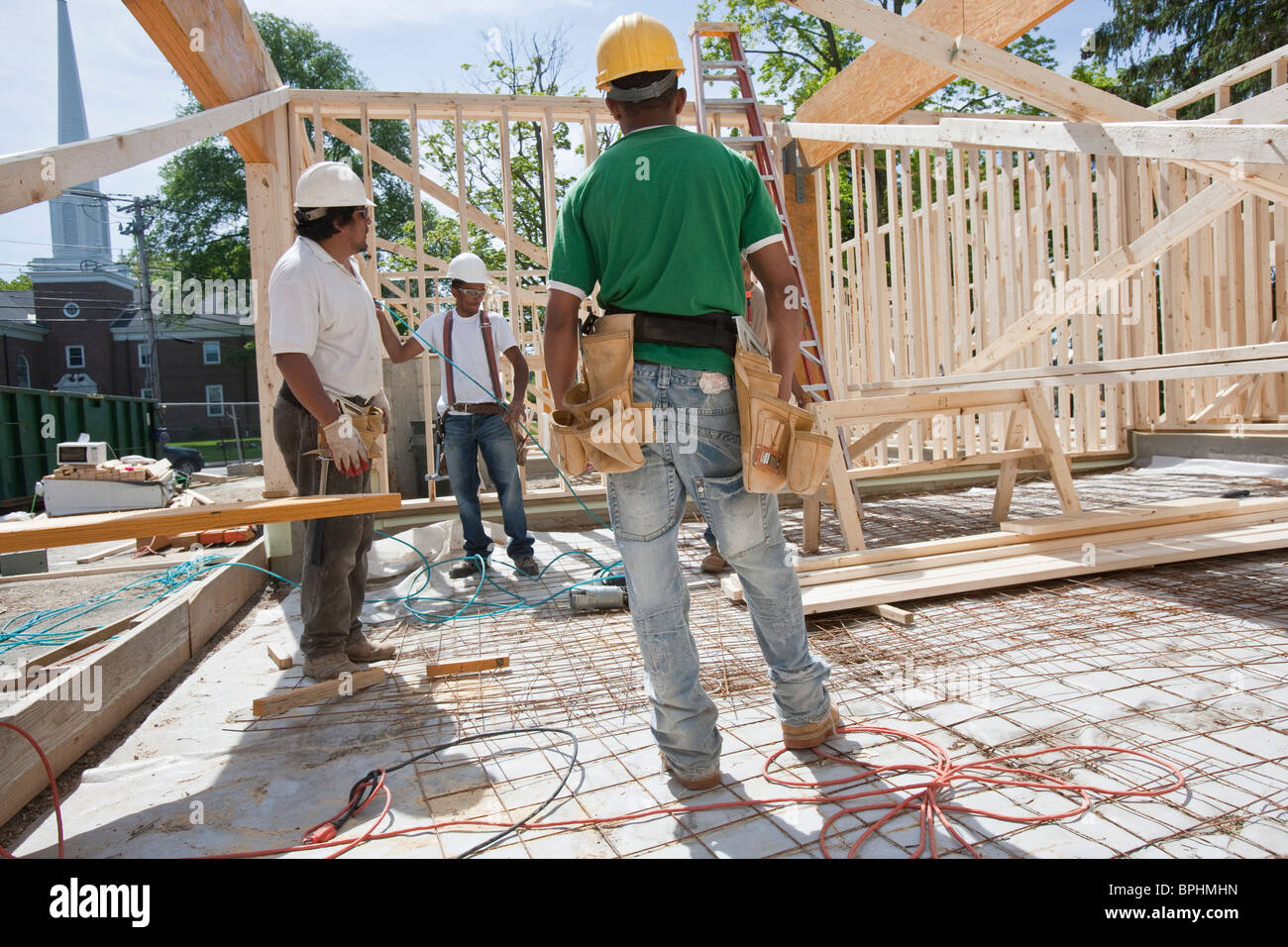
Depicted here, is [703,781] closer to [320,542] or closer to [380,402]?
[320,542]

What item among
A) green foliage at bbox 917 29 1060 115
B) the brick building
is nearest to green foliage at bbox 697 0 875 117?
green foliage at bbox 917 29 1060 115

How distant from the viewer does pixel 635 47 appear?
204cm

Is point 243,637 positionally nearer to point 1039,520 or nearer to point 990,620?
point 990,620

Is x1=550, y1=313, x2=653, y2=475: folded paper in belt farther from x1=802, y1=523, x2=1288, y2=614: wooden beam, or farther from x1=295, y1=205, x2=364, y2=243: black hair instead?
x1=802, y1=523, x2=1288, y2=614: wooden beam

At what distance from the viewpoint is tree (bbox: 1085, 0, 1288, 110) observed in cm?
1524

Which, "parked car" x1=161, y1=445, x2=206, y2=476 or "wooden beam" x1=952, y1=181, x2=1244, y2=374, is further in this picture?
"parked car" x1=161, y1=445, x2=206, y2=476

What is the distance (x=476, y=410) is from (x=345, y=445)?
Answer: 2268 millimetres

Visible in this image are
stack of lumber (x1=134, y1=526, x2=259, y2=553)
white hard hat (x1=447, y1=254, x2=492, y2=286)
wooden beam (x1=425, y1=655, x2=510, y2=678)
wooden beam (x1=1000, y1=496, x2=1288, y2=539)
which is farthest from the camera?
stack of lumber (x1=134, y1=526, x2=259, y2=553)

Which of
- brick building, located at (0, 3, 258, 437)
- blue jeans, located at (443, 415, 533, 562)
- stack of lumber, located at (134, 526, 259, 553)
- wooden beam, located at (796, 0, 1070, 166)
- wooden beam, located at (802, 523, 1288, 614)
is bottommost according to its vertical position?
wooden beam, located at (802, 523, 1288, 614)

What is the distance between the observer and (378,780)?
2.24m

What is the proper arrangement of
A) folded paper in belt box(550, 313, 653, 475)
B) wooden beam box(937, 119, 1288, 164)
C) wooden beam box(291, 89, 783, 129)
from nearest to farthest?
folded paper in belt box(550, 313, 653, 475)
wooden beam box(937, 119, 1288, 164)
wooden beam box(291, 89, 783, 129)

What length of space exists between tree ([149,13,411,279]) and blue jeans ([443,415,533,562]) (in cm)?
2424

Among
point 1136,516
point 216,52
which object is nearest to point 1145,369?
point 1136,516

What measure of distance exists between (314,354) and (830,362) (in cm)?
608
